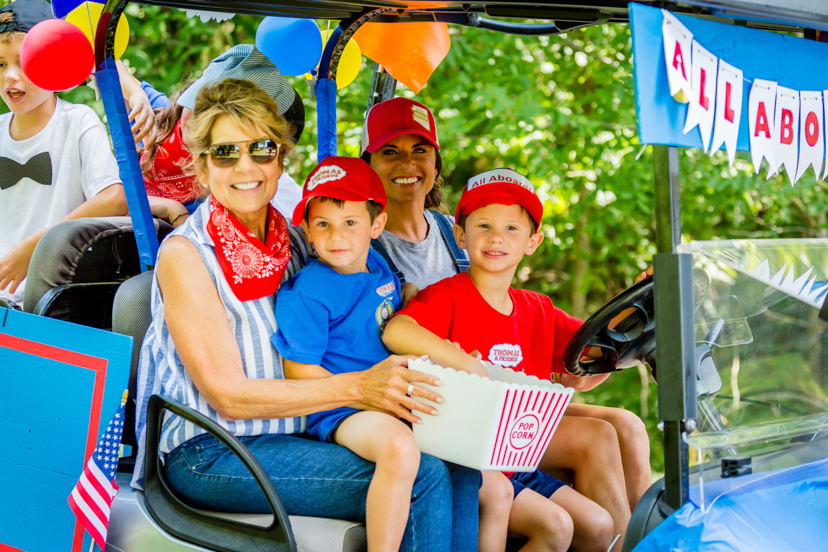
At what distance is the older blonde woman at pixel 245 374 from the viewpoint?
6.00 feet

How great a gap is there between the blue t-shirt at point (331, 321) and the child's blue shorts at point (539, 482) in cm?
52

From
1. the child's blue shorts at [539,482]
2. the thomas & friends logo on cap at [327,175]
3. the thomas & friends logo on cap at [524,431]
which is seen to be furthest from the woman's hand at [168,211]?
the thomas & friends logo on cap at [524,431]

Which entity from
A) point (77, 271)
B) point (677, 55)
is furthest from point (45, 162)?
point (677, 55)

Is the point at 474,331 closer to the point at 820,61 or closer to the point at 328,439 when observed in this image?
the point at 328,439

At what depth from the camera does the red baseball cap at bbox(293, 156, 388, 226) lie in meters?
2.12

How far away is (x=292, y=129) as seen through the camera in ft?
7.97

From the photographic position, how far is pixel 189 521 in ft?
6.16

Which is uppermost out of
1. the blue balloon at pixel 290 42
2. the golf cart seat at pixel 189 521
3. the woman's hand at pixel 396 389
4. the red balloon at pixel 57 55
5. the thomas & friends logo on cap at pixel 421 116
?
the blue balloon at pixel 290 42

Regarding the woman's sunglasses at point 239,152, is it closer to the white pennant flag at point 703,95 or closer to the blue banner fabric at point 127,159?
the blue banner fabric at point 127,159

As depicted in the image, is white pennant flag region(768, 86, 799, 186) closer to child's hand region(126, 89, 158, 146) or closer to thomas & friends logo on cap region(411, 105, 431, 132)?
thomas & friends logo on cap region(411, 105, 431, 132)

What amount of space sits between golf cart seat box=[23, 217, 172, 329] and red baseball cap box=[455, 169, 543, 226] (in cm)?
110

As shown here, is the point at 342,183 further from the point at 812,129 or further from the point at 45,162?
the point at 45,162

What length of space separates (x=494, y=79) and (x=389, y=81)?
2594mm

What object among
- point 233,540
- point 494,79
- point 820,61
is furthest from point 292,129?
point 494,79
